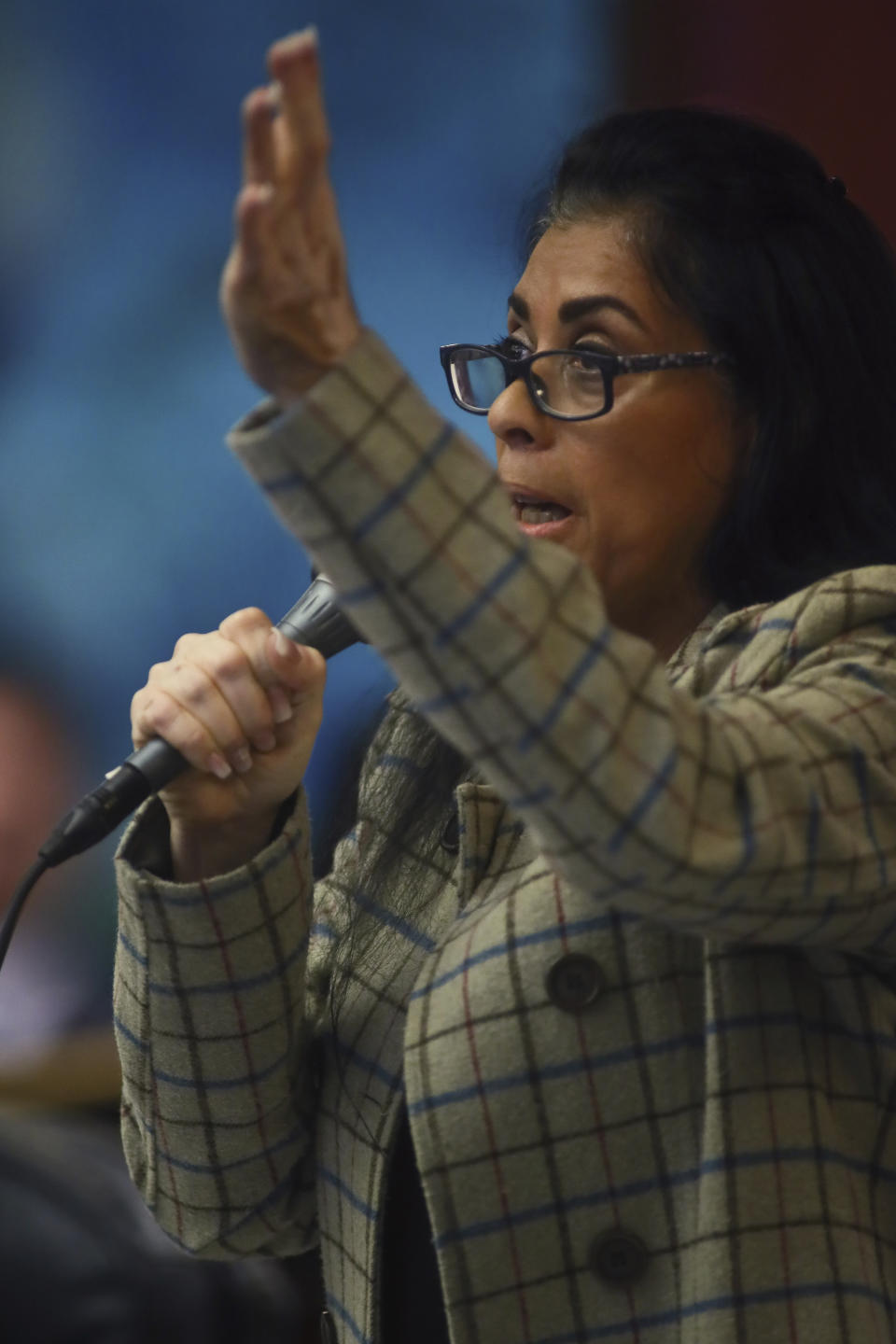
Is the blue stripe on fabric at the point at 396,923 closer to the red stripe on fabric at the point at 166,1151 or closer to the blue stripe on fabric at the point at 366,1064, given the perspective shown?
the blue stripe on fabric at the point at 366,1064

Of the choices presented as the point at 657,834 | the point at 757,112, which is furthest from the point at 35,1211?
the point at 757,112

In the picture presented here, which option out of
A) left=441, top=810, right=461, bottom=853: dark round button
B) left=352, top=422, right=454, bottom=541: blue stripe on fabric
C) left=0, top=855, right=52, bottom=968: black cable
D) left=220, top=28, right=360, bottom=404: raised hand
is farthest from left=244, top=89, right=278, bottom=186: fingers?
left=441, top=810, right=461, bottom=853: dark round button

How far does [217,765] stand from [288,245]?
40cm

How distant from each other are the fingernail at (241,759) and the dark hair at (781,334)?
405mm

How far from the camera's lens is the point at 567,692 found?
0.72 meters

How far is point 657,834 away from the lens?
0.73 m

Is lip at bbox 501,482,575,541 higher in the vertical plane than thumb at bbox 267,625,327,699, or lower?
lower

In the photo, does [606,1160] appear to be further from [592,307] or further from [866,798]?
[592,307]

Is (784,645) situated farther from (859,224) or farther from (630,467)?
(859,224)

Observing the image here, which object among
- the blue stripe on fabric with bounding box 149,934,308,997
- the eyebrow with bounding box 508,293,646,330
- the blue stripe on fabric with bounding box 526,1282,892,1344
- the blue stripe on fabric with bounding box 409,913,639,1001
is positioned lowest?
the blue stripe on fabric with bounding box 526,1282,892,1344

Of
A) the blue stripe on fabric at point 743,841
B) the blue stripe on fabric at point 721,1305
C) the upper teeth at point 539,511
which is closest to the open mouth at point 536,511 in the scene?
the upper teeth at point 539,511

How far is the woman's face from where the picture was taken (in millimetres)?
1178

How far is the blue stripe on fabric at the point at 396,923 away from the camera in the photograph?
1.14 metres

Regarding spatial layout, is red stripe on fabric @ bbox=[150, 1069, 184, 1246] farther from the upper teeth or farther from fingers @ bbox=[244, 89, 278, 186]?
fingers @ bbox=[244, 89, 278, 186]
